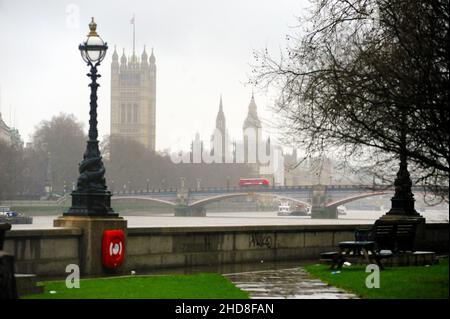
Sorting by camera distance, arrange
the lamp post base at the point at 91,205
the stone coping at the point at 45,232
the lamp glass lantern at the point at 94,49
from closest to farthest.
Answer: the stone coping at the point at 45,232 < the lamp post base at the point at 91,205 < the lamp glass lantern at the point at 94,49

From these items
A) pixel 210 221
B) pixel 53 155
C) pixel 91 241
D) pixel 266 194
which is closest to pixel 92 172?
pixel 91 241

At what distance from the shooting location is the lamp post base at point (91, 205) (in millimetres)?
19031

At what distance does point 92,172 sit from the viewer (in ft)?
64.1

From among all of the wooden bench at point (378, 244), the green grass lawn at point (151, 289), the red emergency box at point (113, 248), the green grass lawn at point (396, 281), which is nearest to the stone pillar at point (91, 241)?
the red emergency box at point (113, 248)

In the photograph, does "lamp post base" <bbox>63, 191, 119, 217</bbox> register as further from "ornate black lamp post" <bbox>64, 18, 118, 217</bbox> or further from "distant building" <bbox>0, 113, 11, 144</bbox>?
"distant building" <bbox>0, 113, 11, 144</bbox>

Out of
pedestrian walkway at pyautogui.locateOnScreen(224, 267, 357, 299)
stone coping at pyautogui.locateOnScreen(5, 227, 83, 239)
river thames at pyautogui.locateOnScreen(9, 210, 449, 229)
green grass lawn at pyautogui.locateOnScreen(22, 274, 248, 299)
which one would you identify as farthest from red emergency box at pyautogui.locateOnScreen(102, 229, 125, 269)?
river thames at pyautogui.locateOnScreen(9, 210, 449, 229)

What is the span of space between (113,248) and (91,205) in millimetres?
880

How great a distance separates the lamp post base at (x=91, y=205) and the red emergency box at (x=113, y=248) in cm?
40

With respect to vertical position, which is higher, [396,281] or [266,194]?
[266,194]

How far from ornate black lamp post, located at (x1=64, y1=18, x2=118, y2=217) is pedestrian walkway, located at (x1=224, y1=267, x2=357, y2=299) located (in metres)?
3.01

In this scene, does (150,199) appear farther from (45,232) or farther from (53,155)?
(45,232)

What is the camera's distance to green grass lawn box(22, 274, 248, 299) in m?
13.2

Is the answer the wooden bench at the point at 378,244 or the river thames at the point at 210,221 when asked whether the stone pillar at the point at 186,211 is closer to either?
the river thames at the point at 210,221

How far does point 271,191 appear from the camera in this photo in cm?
13412
